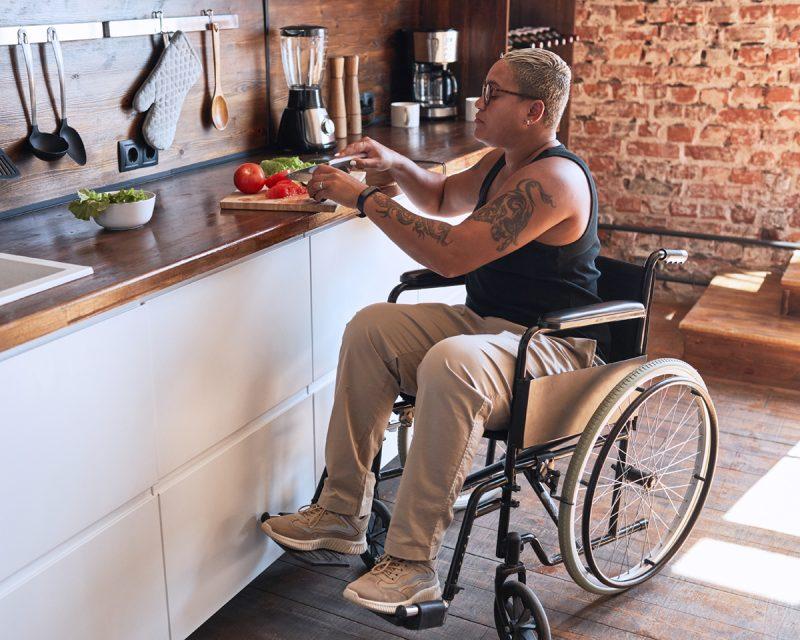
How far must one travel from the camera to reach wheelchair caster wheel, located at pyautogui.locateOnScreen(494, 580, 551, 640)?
192 cm

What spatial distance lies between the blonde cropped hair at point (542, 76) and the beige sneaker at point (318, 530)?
103cm

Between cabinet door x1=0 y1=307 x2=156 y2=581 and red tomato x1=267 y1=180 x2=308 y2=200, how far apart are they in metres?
0.62

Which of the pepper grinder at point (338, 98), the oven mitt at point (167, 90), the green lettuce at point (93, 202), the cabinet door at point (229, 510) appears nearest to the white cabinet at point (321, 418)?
the cabinet door at point (229, 510)

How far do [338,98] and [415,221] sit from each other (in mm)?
1292

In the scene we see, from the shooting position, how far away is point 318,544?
6.95ft

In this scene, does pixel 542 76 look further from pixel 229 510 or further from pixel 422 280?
pixel 229 510

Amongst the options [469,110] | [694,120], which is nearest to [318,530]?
[469,110]

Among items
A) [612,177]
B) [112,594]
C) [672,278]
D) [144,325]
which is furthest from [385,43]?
[112,594]

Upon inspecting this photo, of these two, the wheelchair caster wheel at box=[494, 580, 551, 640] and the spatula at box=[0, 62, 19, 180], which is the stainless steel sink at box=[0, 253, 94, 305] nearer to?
the spatula at box=[0, 62, 19, 180]

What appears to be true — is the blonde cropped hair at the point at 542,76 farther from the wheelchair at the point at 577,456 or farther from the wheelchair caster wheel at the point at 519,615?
the wheelchair caster wheel at the point at 519,615

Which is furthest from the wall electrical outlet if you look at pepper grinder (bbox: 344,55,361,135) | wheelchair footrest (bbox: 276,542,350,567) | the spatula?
wheelchair footrest (bbox: 276,542,350,567)

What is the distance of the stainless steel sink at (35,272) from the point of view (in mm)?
1585

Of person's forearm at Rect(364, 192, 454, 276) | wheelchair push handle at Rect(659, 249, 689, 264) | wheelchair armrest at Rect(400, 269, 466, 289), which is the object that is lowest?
wheelchair armrest at Rect(400, 269, 466, 289)

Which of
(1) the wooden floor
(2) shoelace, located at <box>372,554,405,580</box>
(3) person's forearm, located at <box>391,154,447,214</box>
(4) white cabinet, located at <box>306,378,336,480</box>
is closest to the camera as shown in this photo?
(2) shoelace, located at <box>372,554,405,580</box>
